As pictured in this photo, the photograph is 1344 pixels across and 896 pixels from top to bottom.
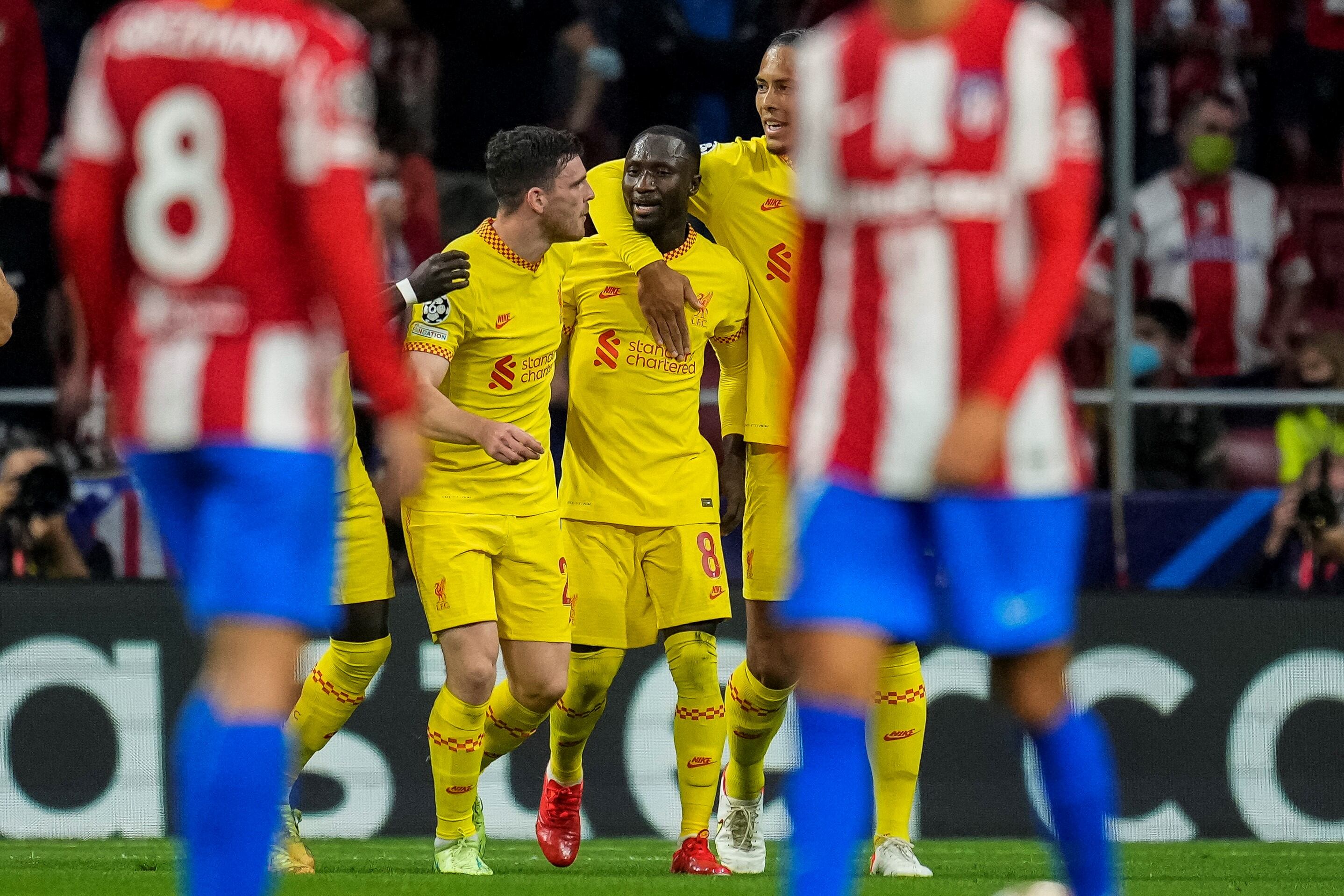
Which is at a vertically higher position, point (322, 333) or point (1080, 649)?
point (322, 333)

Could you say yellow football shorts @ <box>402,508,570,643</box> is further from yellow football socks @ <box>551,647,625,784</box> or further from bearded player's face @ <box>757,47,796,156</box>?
bearded player's face @ <box>757,47,796,156</box>

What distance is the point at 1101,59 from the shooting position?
10.3 meters

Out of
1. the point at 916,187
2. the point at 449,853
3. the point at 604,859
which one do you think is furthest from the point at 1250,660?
the point at 916,187

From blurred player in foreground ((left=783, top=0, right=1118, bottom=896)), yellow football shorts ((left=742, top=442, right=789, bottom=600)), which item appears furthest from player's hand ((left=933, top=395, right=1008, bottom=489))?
yellow football shorts ((left=742, top=442, right=789, bottom=600))

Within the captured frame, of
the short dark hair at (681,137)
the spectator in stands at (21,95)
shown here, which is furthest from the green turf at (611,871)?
A: the spectator in stands at (21,95)

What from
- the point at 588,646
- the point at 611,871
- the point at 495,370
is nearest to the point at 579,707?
the point at 588,646

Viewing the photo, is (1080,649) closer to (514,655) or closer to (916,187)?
(514,655)

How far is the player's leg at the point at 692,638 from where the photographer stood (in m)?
6.89

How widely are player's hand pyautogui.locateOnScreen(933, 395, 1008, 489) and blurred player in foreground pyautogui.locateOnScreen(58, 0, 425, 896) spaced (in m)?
0.87

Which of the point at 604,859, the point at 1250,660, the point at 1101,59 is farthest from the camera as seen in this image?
the point at 1101,59

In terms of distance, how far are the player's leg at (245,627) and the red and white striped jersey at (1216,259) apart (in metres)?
6.58

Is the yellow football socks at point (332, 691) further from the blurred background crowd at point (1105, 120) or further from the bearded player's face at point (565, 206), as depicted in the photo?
the blurred background crowd at point (1105, 120)

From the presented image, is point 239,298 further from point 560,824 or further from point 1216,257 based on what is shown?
point 1216,257

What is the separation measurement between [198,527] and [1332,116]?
27.3 ft
